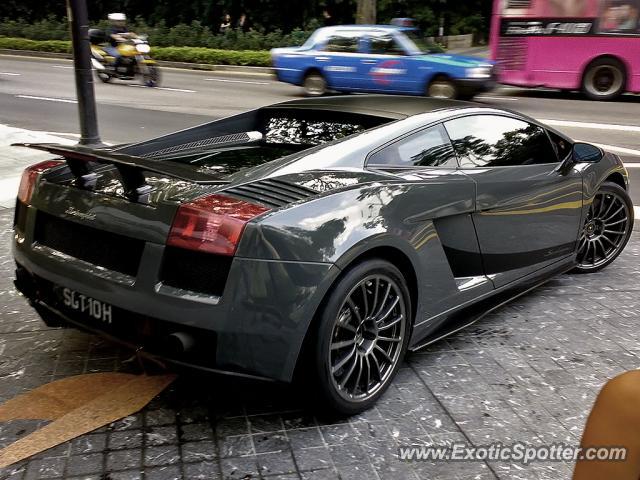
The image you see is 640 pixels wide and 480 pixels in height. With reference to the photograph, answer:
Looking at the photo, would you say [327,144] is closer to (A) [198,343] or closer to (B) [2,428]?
(A) [198,343]

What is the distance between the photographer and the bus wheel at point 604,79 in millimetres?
16344

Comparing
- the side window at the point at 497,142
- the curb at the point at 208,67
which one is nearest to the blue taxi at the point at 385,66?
the curb at the point at 208,67

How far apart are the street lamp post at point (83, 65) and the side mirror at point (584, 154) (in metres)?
5.14

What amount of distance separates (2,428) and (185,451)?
875 millimetres

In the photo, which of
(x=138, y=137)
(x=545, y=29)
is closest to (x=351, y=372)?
(x=138, y=137)

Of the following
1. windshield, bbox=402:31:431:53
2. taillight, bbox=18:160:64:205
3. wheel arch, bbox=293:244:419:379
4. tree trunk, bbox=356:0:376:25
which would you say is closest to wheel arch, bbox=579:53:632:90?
windshield, bbox=402:31:431:53

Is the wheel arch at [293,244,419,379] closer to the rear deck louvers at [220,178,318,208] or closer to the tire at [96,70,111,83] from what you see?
the rear deck louvers at [220,178,318,208]

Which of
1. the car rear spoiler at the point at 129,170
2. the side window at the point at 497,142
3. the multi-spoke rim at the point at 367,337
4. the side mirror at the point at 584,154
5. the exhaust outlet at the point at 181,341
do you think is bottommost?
the multi-spoke rim at the point at 367,337

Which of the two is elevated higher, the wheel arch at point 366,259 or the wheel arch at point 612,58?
the wheel arch at point 366,259

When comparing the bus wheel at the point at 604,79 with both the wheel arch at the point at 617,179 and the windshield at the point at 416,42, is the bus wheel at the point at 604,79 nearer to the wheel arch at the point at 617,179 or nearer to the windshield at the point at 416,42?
the windshield at the point at 416,42

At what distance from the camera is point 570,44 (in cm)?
1641

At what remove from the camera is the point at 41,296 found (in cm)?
330

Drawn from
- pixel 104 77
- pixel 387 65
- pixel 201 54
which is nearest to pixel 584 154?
pixel 387 65

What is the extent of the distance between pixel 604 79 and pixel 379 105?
14.5 m
